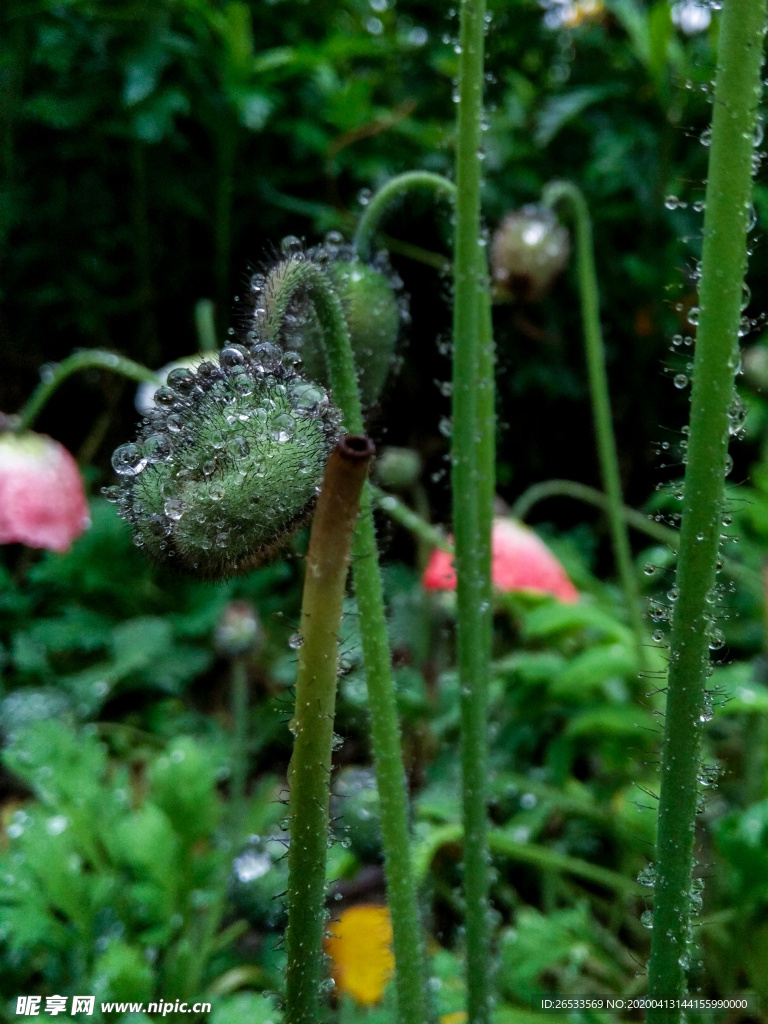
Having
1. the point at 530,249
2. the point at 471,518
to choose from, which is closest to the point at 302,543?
the point at 471,518

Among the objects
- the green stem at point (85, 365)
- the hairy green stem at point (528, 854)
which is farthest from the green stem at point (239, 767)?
the green stem at point (85, 365)

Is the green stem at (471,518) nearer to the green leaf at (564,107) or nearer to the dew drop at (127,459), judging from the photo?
the dew drop at (127,459)

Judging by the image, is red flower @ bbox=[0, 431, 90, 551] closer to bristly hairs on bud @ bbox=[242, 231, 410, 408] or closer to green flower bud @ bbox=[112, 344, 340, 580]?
bristly hairs on bud @ bbox=[242, 231, 410, 408]

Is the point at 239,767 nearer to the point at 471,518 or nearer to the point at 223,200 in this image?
the point at 471,518

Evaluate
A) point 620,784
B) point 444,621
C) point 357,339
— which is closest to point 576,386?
point 444,621

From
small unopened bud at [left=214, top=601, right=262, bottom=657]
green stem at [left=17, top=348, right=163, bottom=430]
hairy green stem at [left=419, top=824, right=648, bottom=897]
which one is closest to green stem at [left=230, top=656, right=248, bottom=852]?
small unopened bud at [left=214, top=601, right=262, bottom=657]

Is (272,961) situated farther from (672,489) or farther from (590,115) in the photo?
(590,115)
